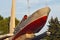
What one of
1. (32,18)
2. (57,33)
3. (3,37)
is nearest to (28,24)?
(32,18)

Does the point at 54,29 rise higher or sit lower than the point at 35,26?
lower

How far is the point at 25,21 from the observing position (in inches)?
1160

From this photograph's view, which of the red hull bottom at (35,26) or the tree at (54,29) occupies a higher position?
the red hull bottom at (35,26)

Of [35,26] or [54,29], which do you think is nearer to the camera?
[35,26]

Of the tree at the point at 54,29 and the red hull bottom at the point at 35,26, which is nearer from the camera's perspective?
the red hull bottom at the point at 35,26

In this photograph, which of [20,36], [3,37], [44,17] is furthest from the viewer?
[3,37]

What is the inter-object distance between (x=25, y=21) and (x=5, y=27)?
31997 mm

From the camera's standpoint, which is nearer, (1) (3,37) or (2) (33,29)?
(2) (33,29)

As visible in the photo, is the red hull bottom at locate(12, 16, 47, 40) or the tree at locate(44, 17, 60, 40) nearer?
the red hull bottom at locate(12, 16, 47, 40)

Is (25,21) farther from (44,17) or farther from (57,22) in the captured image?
(57,22)

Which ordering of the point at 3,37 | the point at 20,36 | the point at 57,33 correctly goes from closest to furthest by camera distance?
the point at 20,36
the point at 3,37
the point at 57,33

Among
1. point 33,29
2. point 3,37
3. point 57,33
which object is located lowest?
point 57,33

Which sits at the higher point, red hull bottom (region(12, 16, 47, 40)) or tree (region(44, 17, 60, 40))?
red hull bottom (region(12, 16, 47, 40))

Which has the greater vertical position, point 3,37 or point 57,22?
point 3,37
